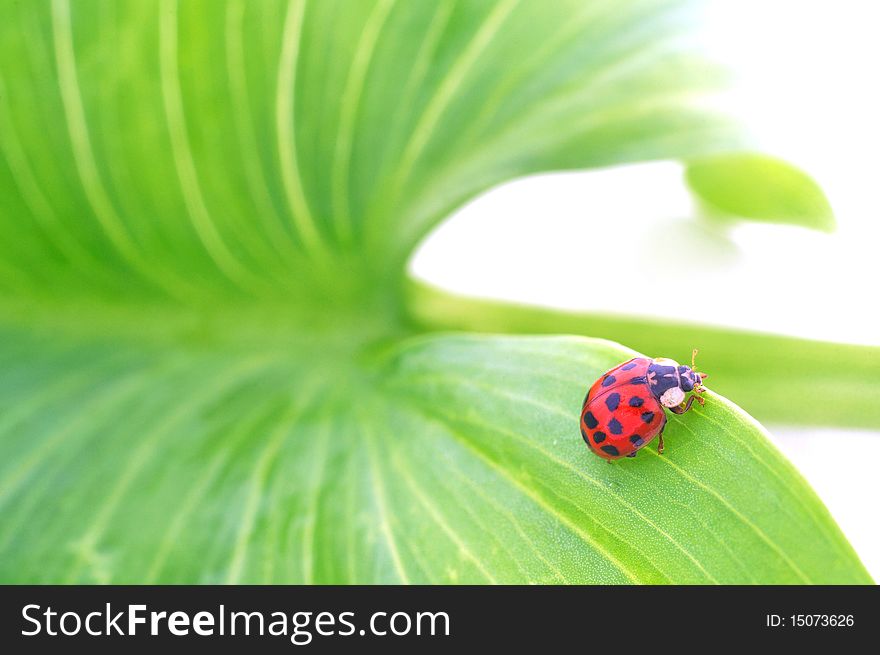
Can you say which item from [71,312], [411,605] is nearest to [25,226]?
[71,312]

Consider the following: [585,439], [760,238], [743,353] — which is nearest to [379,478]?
[585,439]

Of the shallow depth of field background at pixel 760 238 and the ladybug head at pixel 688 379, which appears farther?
the shallow depth of field background at pixel 760 238

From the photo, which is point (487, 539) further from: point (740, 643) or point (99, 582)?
point (99, 582)

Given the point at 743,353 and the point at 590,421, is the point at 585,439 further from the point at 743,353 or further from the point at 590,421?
the point at 743,353

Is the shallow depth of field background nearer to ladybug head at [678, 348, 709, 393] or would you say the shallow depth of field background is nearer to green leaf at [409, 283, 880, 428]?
green leaf at [409, 283, 880, 428]

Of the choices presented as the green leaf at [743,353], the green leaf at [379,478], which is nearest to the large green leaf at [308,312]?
the green leaf at [379,478]

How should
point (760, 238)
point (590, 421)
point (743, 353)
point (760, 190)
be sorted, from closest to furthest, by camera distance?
point (590, 421)
point (743, 353)
point (760, 190)
point (760, 238)

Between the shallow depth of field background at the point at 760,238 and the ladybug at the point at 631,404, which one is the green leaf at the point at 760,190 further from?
the ladybug at the point at 631,404
